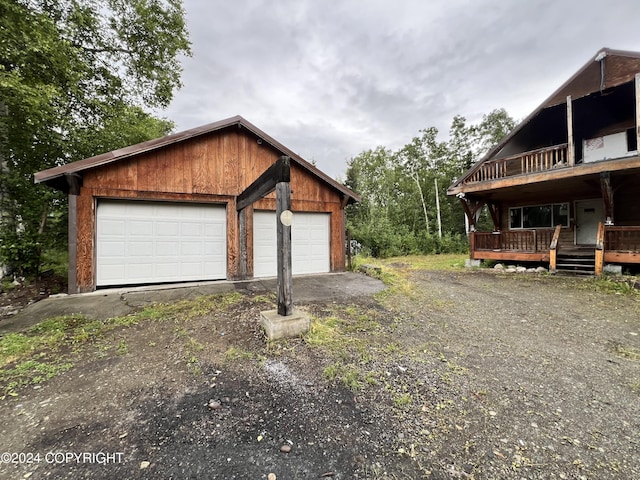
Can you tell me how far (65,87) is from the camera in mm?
7062

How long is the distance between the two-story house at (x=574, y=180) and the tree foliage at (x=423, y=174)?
925cm

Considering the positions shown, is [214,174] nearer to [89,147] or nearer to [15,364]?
[89,147]

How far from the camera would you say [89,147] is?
7.79 m

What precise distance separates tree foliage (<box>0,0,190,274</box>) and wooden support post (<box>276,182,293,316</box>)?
6422 millimetres

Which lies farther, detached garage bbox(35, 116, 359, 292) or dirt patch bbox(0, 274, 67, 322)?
detached garage bbox(35, 116, 359, 292)

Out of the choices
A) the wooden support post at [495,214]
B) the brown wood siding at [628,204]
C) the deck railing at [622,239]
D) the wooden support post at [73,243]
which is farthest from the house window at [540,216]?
the wooden support post at [73,243]

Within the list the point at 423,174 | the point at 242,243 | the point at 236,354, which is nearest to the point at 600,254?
the point at 236,354

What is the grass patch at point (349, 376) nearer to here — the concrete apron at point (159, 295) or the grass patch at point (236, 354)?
the grass patch at point (236, 354)

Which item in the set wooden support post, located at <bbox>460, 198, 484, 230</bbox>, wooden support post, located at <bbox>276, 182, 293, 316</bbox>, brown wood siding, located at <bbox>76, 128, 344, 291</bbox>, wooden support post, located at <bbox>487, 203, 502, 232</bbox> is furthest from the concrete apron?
wooden support post, located at <bbox>487, 203, 502, 232</bbox>

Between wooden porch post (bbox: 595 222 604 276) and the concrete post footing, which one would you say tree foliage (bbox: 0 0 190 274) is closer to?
the concrete post footing

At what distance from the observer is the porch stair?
7781 mm

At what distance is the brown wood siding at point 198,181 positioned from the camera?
18.2 ft

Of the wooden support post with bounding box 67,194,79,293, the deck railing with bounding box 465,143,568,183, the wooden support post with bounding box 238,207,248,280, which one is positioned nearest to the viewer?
the wooden support post with bounding box 67,194,79,293

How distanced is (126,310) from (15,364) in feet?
5.79
